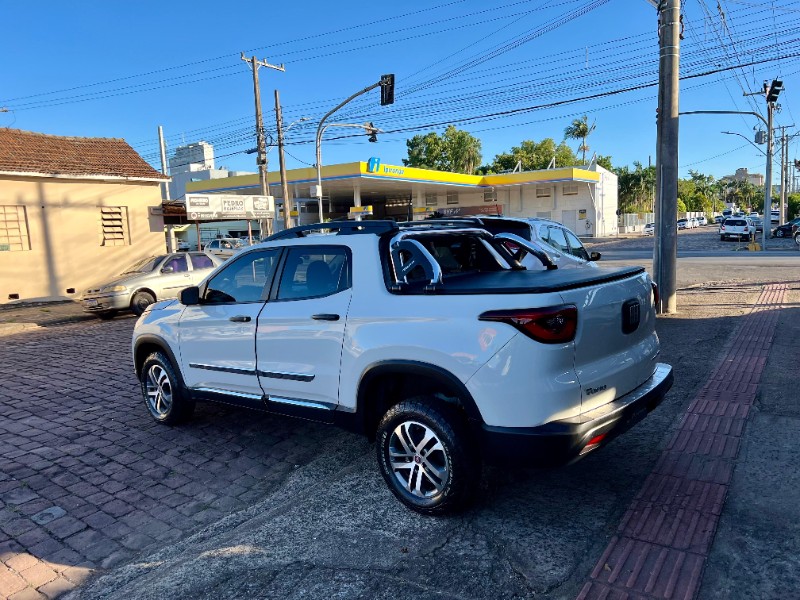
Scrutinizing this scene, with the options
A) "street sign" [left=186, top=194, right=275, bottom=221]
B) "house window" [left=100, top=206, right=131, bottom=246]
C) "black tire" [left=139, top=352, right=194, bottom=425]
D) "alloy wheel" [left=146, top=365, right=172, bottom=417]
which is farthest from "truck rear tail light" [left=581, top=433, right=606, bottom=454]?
"house window" [left=100, top=206, right=131, bottom=246]

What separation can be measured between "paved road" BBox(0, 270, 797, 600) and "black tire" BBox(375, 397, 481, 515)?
15cm

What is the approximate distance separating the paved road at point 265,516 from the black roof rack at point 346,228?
5.88ft

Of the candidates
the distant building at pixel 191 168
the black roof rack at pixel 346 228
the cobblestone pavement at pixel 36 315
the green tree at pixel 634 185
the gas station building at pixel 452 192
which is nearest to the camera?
the black roof rack at pixel 346 228

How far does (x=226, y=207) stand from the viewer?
1917 centimetres

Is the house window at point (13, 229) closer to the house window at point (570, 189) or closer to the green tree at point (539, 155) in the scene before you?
the house window at point (570, 189)

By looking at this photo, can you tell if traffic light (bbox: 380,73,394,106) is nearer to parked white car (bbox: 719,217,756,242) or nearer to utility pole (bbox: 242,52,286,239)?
utility pole (bbox: 242,52,286,239)

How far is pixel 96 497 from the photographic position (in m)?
4.10

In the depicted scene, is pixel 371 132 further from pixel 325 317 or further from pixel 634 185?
pixel 634 185

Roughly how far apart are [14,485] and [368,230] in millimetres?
3283

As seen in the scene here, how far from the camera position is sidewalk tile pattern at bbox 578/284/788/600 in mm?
2836

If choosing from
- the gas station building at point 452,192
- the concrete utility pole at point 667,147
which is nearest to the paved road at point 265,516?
the concrete utility pole at point 667,147

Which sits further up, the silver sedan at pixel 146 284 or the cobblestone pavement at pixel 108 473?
the silver sedan at pixel 146 284

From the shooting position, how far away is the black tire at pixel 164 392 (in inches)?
208

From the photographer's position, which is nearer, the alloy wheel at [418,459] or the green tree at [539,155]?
the alloy wheel at [418,459]
